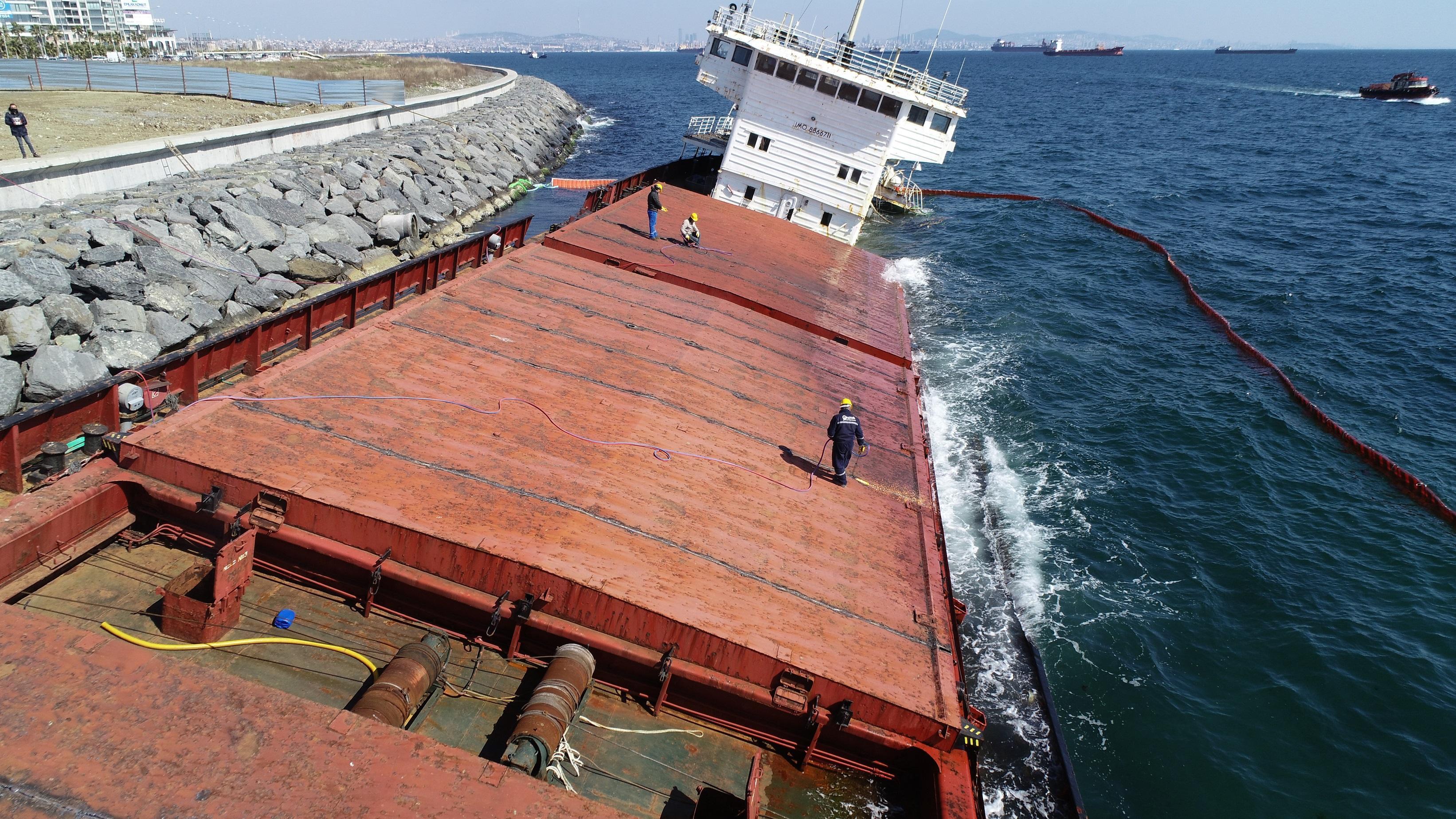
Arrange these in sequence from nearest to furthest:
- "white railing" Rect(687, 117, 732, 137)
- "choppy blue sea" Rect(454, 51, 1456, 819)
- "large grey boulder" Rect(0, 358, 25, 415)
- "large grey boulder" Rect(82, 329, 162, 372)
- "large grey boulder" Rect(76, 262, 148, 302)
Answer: "choppy blue sea" Rect(454, 51, 1456, 819) < "large grey boulder" Rect(0, 358, 25, 415) < "large grey boulder" Rect(82, 329, 162, 372) < "large grey boulder" Rect(76, 262, 148, 302) < "white railing" Rect(687, 117, 732, 137)

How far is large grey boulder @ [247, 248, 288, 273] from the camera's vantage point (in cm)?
1864

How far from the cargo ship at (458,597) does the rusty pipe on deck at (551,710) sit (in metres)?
0.03

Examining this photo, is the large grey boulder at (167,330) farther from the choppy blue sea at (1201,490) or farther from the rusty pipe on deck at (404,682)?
the choppy blue sea at (1201,490)

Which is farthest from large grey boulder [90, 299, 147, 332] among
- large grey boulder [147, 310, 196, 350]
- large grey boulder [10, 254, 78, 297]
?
large grey boulder [10, 254, 78, 297]

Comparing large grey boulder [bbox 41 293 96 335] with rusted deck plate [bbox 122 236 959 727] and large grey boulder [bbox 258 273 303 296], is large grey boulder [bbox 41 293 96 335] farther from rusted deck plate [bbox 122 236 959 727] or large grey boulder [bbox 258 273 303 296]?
rusted deck plate [bbox 122 236 959 727]

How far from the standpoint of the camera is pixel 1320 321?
26047 mm

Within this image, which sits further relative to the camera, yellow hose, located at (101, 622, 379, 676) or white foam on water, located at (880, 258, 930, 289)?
white foam on water, located at (880, 258, 930, 289)

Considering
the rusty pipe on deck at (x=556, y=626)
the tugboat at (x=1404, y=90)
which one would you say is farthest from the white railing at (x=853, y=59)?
the tugboat at (x=1404, y=90)

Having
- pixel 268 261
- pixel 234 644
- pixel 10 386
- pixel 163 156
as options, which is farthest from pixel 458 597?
pixel 163 156

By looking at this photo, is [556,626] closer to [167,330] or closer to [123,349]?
[123,349]

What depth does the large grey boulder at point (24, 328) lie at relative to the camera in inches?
484

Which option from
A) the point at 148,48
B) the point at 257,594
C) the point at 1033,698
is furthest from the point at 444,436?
the point at 148,48

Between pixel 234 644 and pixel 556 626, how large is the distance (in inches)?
106

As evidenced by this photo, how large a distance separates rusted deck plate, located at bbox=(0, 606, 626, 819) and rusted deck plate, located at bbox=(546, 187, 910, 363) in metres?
11.8
